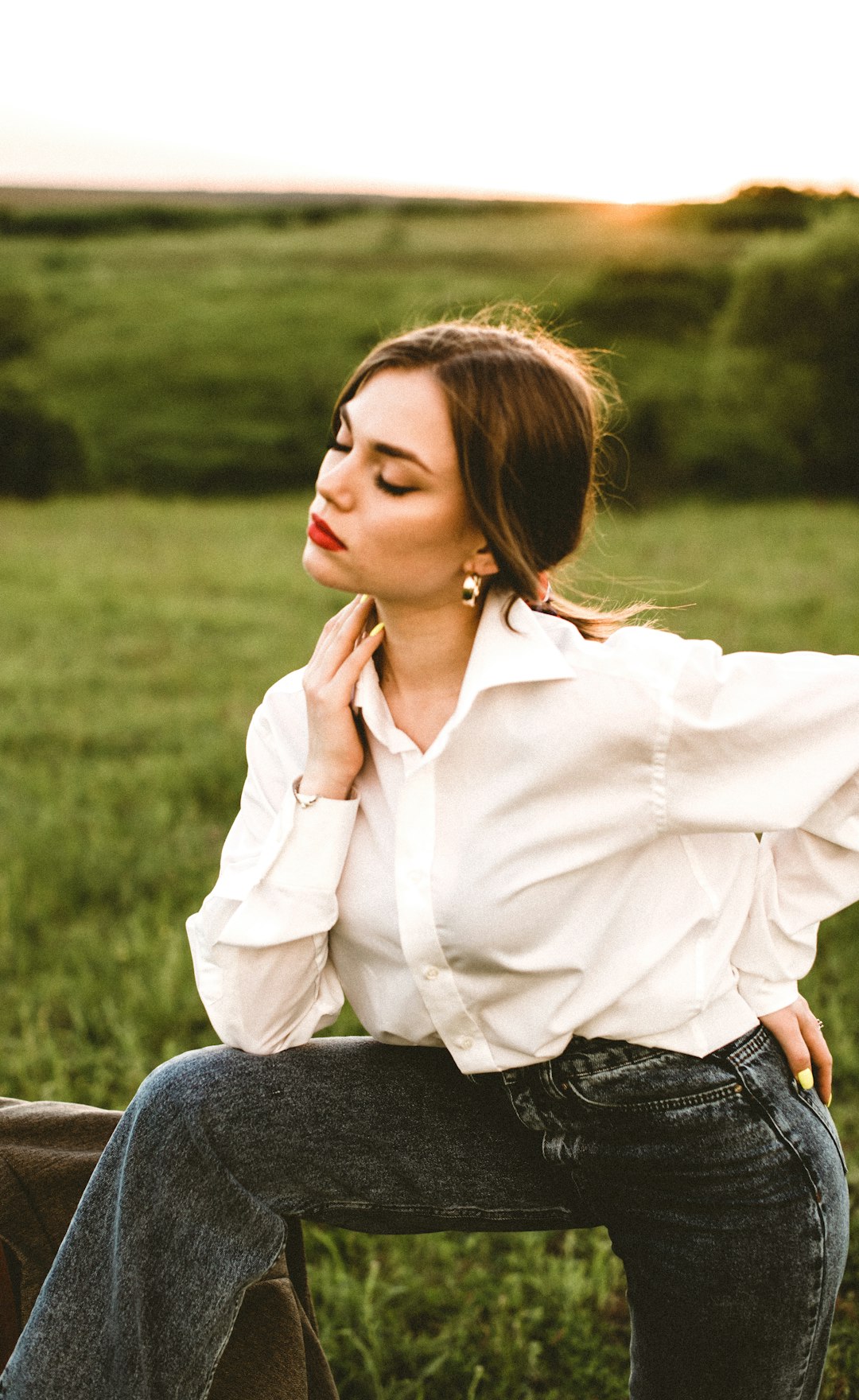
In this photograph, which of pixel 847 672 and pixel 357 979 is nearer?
pixel 847 672

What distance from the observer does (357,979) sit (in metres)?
1.93

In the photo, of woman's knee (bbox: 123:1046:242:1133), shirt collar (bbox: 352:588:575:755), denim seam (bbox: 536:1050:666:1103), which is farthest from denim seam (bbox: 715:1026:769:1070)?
woman's knee (bbox: 123:1046:242:1133)

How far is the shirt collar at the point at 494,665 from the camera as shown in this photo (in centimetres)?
174

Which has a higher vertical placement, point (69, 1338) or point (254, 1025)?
point (254, 1025)

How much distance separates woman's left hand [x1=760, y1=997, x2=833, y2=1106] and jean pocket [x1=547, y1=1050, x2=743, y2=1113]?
0.14 metres

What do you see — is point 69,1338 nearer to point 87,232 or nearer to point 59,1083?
point 59,1083

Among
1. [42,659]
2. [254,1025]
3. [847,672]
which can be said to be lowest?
[42,659]

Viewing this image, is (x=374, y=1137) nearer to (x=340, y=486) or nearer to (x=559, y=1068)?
(x=559, y=1068)

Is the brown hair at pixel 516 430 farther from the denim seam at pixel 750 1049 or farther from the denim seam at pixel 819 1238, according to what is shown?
the denim seam at pixel 819 1238

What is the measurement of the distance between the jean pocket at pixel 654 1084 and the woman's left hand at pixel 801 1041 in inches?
5.5

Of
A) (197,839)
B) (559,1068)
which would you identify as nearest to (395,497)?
(559,1068)

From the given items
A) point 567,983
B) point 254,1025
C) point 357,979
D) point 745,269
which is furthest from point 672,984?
point 745,269

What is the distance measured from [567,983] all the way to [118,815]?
3.71 meters

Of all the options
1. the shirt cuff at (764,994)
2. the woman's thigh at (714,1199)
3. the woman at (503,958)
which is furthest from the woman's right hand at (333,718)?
the shirt cuff at (764,994)
